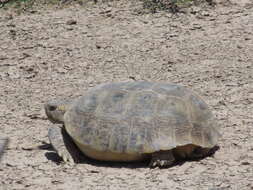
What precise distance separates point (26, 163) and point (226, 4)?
475cm

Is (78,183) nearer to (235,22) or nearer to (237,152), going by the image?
(237,152)

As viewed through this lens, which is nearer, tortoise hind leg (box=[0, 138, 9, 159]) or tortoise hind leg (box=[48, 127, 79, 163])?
tortoise hind leg (box=[48, 127, 79, 163])

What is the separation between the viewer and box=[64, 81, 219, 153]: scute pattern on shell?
18.1 ft

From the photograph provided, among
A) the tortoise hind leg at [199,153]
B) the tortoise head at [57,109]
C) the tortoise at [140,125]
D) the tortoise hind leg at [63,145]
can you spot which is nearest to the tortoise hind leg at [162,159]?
the tortoise at [140,125]

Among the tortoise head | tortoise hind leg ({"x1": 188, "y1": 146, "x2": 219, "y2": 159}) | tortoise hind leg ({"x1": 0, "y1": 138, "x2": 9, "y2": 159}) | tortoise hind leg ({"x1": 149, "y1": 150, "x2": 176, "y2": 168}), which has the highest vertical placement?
the tortoise head

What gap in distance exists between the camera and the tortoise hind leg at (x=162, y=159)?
5.55 m

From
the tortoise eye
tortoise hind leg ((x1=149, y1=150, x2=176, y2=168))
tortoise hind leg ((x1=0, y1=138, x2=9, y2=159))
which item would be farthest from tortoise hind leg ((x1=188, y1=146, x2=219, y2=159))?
tortoise hind leg ((x1=0, y1=138, x2=9, y2=159))

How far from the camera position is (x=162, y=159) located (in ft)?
18.2

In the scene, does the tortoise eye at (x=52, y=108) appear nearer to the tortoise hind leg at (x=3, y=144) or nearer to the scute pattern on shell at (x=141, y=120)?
the scute pattern on shell at (x=141, y=120)

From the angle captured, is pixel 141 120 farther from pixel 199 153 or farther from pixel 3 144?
pixel 3 144

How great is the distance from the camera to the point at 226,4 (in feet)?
31.4

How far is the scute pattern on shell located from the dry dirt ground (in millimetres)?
231

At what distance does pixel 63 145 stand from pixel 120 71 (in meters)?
2.55

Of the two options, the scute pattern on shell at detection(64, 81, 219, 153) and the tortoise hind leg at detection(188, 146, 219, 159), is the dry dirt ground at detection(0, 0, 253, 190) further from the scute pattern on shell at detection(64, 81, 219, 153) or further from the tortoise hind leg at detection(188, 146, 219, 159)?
the scute pattern on shell at detection(64, 81, 219, 153)
